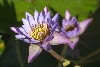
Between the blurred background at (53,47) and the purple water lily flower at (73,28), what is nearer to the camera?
the purple water lily flower at (73,28)

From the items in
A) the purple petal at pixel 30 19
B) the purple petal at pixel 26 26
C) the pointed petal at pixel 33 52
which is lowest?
the pointed petal at pixel 33 52

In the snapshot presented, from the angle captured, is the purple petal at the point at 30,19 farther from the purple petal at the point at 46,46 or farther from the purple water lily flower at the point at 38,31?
the purple petal at the point at 46,46

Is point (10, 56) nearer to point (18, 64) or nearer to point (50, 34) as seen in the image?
point (18, 64)

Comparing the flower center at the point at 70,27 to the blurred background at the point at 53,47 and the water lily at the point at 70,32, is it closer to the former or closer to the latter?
the water lily at the point at 70,32

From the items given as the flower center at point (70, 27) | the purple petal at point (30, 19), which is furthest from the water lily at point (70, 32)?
the purple petal at point (30, 19)

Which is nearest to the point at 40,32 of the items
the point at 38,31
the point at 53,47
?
the point at 38,31

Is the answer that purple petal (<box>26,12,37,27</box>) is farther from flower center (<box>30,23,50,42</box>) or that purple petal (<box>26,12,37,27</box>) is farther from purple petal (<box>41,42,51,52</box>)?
purple petal (<box>41,42,51,52</box>)

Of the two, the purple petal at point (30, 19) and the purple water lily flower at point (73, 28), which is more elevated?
the purple petal at point (30, 19)

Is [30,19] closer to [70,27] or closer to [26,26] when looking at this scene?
[26,26]
